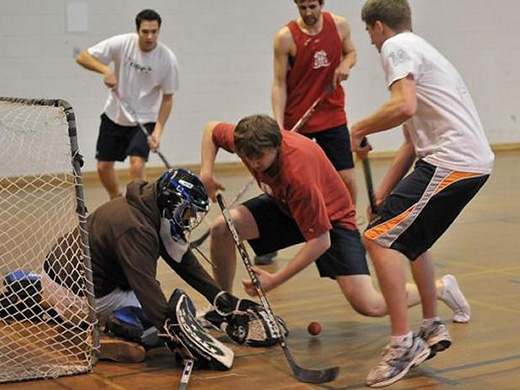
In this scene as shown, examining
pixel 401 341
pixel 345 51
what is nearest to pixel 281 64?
pixel 345 51

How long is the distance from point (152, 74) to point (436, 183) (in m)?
3.85

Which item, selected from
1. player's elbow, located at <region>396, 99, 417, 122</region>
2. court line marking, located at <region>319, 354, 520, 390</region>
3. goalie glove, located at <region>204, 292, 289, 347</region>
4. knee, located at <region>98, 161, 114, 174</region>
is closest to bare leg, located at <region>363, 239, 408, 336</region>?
court line marking, located at <region>319, 354, 520, 390</region>

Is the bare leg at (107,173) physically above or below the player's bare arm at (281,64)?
below

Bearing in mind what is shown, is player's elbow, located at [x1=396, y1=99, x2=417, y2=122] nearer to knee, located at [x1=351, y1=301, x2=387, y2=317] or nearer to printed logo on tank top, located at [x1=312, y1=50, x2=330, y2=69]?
knee, located at [x1=351, y1=301, x2=387, y2=317]

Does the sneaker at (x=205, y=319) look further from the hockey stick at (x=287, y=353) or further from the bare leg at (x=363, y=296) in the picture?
the bare leg at (x=363, y=296)

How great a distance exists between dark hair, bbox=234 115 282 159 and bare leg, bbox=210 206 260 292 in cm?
56

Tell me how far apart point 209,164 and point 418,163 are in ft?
3.45

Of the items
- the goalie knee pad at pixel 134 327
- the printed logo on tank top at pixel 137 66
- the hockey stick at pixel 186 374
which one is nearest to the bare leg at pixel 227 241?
the goalie knee pad at pixel 134 327

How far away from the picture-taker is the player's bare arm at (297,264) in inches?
160

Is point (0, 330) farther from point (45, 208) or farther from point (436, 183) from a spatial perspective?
point (45, 208)

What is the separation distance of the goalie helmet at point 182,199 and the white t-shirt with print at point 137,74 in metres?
3.29

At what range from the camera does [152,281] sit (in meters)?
3.91

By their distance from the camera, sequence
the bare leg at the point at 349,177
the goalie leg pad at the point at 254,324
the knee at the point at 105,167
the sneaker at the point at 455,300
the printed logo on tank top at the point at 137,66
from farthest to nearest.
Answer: the printed logo on tank top at the point at 137,66, the knee at the point at 105,167, the bare leg at the point at 349,177, the sneaker at the point at 455,300, the goalie leg pad at the point at 254,324

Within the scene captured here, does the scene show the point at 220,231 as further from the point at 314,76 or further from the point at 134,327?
the point at 314,76
